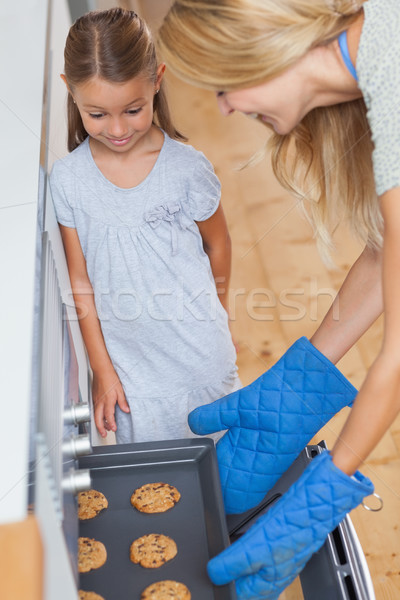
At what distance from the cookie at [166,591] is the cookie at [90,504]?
0.43ft

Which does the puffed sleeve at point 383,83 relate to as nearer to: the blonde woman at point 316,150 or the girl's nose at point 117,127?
the blonde woman at point 316,150

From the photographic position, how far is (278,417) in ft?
3.18

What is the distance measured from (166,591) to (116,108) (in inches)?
28.1

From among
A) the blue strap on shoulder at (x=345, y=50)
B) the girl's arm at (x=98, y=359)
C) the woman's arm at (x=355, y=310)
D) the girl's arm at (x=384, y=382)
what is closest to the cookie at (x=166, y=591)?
the girl's arm at (x=384, y=382)

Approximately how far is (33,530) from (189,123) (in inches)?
115

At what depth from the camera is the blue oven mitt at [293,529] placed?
29.5 inches

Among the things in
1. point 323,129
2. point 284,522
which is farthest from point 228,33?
point 284,522

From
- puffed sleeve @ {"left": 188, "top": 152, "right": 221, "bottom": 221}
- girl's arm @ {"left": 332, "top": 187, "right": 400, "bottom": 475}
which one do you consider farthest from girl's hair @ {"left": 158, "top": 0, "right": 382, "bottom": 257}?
puffed sleeve @ {"left": 188, "top": 152, "right": 221, "bottom": 221}

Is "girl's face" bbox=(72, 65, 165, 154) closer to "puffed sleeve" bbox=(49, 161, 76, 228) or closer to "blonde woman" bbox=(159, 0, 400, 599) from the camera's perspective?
"puffed sleeve" bbox=(49, 161, 76, 228)

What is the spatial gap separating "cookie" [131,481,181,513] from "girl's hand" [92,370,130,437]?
38 cm

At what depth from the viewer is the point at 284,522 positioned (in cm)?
77

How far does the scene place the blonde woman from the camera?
677 mm

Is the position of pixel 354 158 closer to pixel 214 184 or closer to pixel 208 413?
pixel 214 184

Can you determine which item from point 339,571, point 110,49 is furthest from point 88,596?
point 110,49
